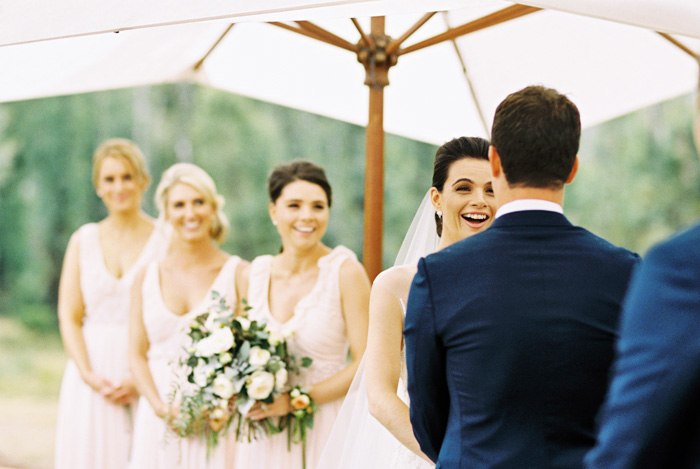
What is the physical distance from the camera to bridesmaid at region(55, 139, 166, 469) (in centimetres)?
534

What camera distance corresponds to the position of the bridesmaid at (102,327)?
210 inches

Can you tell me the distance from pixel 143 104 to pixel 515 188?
45.0 ft

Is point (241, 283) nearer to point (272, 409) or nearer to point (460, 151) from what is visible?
point (272, 409)

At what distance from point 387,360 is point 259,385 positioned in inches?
50.5

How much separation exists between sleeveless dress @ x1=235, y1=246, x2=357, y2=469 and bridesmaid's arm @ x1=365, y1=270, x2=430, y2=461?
4.64 feet

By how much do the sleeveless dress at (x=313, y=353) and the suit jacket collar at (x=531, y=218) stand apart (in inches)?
91.6

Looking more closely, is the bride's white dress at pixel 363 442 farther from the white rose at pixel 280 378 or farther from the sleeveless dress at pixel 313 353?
the sleeveless dress at pixel 313 353

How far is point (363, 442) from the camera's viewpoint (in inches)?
128

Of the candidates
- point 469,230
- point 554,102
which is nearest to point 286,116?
point 469,230

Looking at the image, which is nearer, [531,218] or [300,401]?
[531,218]

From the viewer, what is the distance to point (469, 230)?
297 centimetres

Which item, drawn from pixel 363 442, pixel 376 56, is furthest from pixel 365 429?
pixel 376 56

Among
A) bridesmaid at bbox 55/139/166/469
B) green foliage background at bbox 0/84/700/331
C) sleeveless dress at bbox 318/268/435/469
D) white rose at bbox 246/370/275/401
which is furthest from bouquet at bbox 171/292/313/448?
green foliage background at bbox 0/84/700/331

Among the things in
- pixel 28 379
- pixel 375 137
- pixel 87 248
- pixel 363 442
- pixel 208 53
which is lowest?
pixel 28 379
